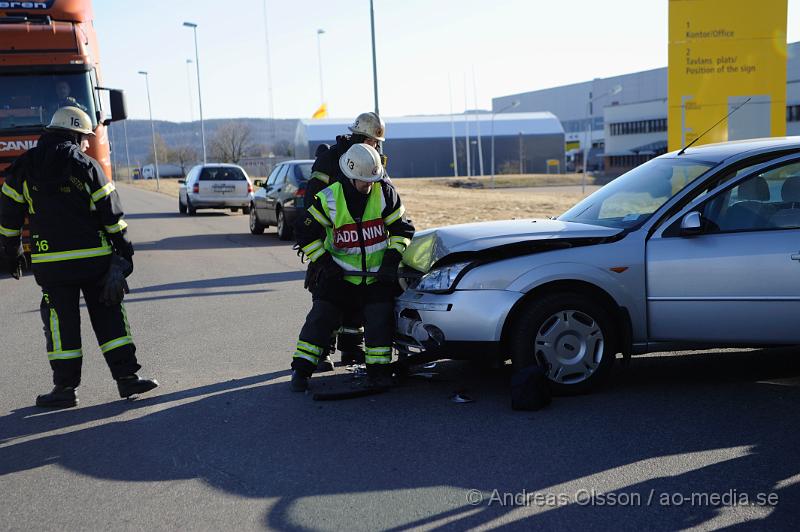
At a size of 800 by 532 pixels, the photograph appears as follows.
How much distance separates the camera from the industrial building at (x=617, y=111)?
68.9 meters

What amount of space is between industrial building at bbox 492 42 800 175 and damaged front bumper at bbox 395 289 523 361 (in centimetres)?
3905

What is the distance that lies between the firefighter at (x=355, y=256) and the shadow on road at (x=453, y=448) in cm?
34

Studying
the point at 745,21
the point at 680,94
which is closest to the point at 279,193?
the point at 680,94

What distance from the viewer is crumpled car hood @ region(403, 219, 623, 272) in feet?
19.1

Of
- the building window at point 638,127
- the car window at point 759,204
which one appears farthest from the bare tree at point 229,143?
the car window at point 759,204

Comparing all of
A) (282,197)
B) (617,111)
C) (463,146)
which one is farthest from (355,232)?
(463,146)

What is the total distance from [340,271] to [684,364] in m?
2.77

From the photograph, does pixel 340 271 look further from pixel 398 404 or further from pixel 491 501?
pixel 491 501

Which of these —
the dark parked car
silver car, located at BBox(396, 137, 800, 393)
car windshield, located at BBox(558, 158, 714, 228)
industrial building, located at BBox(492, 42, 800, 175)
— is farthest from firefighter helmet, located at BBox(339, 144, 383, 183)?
industrial building, located at BBox(492, 42, 800, 175)

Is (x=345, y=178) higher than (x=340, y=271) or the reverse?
higher

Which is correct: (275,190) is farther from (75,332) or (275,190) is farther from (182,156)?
(182,156)

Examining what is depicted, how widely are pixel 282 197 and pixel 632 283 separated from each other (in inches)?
531

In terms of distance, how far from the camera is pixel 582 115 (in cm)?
12650

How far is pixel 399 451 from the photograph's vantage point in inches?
191
